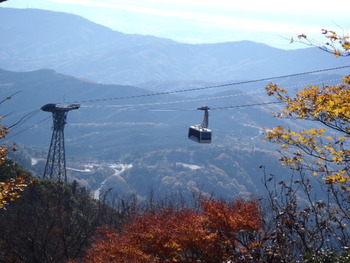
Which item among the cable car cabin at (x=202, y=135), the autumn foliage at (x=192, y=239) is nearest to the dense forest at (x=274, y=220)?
the autumn foliage at (x=192, y=239)

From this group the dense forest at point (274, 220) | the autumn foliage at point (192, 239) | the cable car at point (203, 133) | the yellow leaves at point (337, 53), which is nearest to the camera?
the yellow leaves at point (337, 53)

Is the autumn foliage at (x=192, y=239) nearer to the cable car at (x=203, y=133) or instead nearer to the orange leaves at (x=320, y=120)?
the cable car at (x=203, y=133)

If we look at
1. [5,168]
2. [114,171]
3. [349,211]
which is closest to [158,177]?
[114,171]

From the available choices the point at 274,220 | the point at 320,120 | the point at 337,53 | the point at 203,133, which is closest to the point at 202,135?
the point at 203,133

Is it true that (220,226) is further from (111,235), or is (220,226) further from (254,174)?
(254,174)

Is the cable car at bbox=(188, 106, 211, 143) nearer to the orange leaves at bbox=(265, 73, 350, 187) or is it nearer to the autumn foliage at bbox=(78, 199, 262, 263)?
the autumn foliage at bbox=(78, 199, 262, 263)

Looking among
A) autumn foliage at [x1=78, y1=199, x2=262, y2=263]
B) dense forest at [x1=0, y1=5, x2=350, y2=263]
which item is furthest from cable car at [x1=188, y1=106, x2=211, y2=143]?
autumn foliage at [x1=78, y1=199, x2=262, y2=263]

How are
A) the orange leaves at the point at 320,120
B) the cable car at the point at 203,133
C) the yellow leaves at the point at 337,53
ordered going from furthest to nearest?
the cable car at the point at 203,133 < the yellow leaves at the point at 337,53 < the orange leaves at the point at 320,120

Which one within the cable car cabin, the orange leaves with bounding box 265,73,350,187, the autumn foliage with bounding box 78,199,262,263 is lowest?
the autumn foliage with bounding box 78,199,262,263
